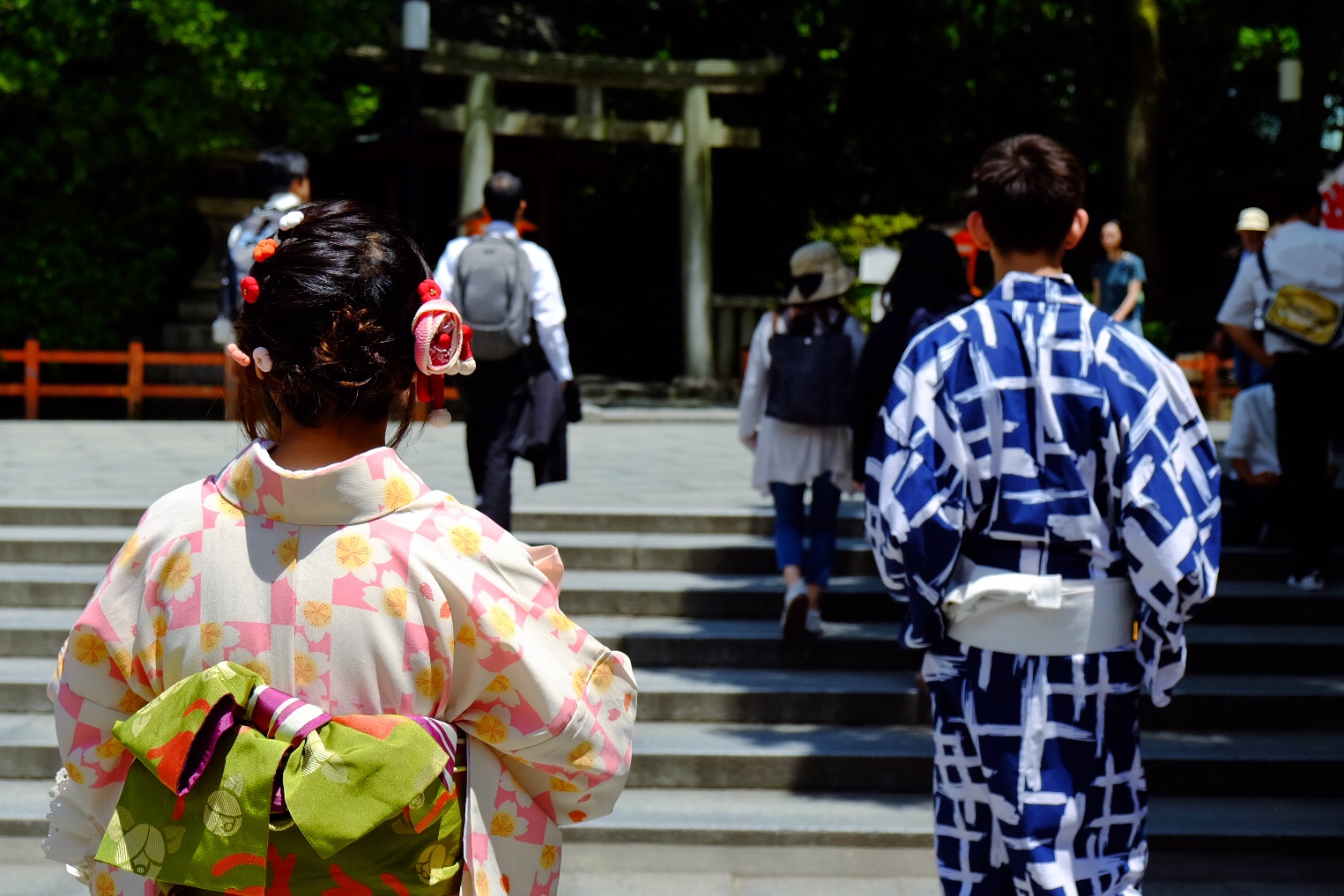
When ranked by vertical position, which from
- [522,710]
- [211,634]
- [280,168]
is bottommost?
[522,710]

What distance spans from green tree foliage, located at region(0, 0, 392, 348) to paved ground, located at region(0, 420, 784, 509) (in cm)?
217

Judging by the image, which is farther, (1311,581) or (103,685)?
(1311,581)

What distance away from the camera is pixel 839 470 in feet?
18.3

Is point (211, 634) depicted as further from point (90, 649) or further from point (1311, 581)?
point (1311, 581)

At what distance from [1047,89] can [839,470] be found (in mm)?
17182

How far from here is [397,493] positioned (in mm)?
1688

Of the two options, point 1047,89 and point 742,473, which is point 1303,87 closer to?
point 1047,89

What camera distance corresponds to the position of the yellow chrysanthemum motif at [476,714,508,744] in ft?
5.59

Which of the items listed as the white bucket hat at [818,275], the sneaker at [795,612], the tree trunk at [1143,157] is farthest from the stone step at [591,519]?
the tree trunk at [1143,157]

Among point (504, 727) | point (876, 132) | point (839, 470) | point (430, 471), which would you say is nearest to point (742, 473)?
point (430, 471)

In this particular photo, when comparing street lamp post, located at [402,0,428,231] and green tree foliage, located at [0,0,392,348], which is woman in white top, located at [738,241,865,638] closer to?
street lamp post, located at [402,0,428,231]

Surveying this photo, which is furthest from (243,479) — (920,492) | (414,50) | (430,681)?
(414,50)

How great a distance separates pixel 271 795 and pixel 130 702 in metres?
0.27

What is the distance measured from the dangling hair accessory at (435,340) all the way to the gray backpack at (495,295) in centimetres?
381
